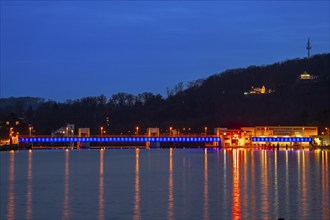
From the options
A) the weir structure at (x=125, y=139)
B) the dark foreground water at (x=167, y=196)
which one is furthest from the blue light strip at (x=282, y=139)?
the dark foreground water at (x=167, y=196)

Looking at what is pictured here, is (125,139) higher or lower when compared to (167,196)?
higher

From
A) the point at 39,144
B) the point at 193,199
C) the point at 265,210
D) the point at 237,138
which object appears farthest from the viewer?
the point at 39,144

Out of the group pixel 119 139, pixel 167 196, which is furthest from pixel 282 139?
pixel 167 196

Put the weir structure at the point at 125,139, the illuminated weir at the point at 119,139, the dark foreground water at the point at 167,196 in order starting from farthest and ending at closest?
the weir structure at the point at 125,139 → the illuminated weir at the point at 119,139 → the dark foreground water at the point at 167,196

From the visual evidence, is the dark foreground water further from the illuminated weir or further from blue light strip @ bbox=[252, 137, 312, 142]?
the illuminated weir

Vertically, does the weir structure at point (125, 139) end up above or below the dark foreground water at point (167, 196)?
above

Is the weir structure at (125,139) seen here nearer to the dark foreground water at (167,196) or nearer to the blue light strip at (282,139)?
the blue light strip at (282,139)

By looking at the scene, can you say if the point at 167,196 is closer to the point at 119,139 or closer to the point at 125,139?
the point at 125,139

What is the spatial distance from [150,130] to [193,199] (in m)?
118

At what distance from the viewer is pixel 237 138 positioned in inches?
5694

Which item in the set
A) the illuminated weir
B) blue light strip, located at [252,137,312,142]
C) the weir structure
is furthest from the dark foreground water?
the weir structure

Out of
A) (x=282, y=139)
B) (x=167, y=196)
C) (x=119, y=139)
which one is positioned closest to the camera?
(x=167, y=196)

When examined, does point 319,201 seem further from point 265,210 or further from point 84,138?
point 84,138

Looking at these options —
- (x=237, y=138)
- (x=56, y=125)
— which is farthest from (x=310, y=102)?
(x=56, y=125)
